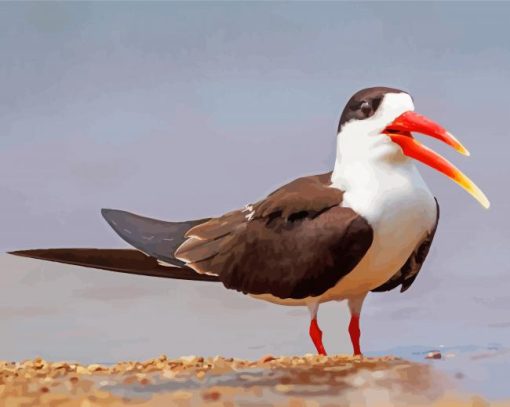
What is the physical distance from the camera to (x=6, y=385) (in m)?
3.79

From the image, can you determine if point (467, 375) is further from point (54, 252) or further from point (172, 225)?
point (54, 252)

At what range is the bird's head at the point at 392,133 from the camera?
4.02 m

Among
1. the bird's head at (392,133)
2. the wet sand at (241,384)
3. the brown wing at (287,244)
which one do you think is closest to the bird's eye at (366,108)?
the bird's head at (392,133)

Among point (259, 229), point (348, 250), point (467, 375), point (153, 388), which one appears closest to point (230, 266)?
point (259, 229)

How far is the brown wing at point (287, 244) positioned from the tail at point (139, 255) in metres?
0.08

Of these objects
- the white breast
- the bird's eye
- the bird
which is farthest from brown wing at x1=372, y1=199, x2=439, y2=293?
the bird's eye

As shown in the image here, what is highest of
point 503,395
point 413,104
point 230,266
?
point 413,104

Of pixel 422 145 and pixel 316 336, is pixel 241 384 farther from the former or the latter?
pixel 422 145

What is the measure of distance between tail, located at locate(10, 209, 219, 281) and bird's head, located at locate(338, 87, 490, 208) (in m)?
0.92

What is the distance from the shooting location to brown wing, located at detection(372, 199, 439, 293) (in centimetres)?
423

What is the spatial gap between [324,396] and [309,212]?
102 centimetres

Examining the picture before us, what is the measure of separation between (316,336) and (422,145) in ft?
3.12

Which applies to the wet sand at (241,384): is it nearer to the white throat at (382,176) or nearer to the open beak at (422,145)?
the white throat at (382,176)

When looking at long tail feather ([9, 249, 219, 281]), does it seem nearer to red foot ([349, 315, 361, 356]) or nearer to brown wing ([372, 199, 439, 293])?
red foot ([349, 315, 361, 356])
